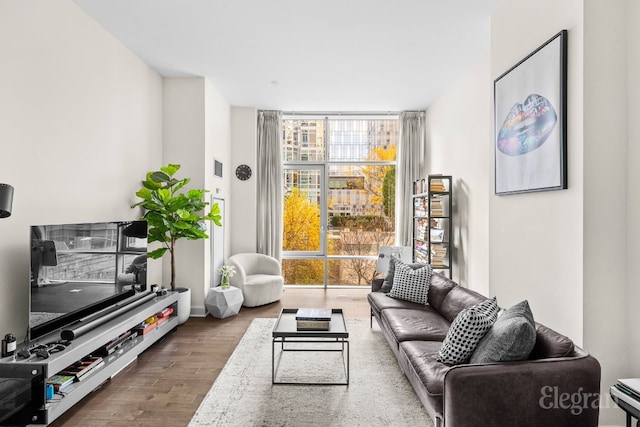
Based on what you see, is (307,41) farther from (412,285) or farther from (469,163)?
(412,285)

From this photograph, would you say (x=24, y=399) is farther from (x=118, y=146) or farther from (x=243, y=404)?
(x=118, y=146)

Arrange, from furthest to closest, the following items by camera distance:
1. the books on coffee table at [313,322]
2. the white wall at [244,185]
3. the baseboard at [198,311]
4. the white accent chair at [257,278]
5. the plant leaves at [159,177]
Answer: the white wall at [244,185] < the white accent chair at [257,278] < the baseboard at [198,311] < the plant leaves at [159,177] < the books on coffee table at [313,322]

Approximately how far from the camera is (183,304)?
413cm

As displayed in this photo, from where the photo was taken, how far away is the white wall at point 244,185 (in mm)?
5887

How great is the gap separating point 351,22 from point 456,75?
72.9 inches

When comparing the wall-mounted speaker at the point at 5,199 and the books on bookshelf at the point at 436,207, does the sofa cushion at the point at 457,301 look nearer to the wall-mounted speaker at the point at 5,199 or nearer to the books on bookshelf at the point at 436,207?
the books on bookshelf at the point at 436,207

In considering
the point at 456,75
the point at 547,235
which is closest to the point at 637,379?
the point at 547,235

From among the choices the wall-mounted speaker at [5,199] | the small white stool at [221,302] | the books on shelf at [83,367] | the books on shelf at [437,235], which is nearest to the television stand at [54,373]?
the books on shelf at [83,367]

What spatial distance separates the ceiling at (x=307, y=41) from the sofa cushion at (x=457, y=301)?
2.37 m

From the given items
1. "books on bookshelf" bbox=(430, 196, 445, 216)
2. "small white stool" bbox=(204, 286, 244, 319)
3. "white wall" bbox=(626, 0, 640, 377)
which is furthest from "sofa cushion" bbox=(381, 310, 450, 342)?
"small white stool" bbox=(204, 286, 244, 319)

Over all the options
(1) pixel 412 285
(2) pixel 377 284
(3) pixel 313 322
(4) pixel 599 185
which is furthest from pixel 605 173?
(2) pixel 377 284

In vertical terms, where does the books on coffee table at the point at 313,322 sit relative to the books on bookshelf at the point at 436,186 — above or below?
below

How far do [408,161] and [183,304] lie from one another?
399cm

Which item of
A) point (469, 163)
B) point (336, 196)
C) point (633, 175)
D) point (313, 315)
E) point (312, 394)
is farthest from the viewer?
point (336, 196)
